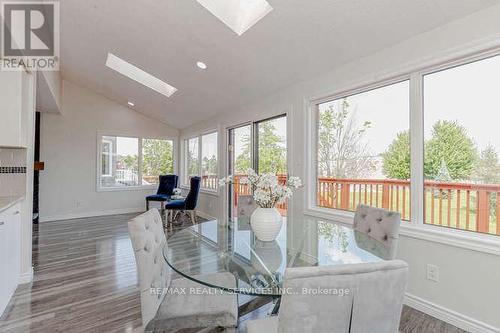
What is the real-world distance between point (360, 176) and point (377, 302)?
85.3 inches

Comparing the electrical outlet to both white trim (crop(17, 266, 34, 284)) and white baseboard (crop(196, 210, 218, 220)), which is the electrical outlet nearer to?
white trim (crop(17, 266, 34, 284))

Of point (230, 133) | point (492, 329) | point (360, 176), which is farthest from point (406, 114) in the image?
point (230, 133)

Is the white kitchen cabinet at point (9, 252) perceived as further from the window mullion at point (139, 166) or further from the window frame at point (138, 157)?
the window mullion at point (139, 166)

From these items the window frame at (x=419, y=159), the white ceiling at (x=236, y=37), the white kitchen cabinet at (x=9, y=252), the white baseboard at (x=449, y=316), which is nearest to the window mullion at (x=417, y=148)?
the window frame at (x=419, y=159)

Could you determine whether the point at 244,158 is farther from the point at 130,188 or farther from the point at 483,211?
the point at 130,188

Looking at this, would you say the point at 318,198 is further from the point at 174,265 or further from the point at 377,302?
the point at 377,302

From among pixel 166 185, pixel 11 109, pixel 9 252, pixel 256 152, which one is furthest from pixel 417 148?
pixel 166 185

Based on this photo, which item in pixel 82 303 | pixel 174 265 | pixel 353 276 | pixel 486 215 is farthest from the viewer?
pixel 82 303

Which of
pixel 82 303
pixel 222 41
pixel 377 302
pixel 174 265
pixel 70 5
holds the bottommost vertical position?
pixel 82 303

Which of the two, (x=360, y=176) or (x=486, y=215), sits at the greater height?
(x=360, y=176)

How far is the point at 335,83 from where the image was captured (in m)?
2.84

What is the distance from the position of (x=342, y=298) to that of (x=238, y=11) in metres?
2.74

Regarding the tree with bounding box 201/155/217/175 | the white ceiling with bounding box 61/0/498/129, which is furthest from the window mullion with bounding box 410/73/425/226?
the tree with bounding box 201/155/217/175

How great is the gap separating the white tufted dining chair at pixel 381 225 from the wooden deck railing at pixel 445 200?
549 mm
